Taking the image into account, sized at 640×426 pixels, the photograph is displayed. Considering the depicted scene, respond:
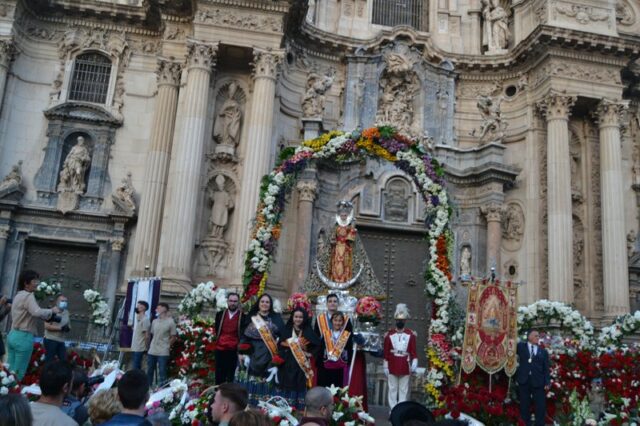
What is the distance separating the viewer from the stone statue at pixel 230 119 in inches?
757

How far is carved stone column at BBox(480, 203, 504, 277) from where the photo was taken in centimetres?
2092

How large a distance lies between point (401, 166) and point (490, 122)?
9195mm

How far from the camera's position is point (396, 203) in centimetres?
2122

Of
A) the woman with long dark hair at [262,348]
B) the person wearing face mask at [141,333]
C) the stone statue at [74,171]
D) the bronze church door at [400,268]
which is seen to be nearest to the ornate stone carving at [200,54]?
the stone statue at [74,171]

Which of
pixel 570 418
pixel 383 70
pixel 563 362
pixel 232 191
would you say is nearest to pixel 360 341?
pixel 570 418

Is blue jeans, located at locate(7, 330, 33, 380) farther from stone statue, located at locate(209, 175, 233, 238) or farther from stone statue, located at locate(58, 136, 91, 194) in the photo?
stone statue, located at locate(58, 136, 91, 194)

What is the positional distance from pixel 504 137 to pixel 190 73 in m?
11.6

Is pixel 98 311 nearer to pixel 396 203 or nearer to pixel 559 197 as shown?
pixel 396 203

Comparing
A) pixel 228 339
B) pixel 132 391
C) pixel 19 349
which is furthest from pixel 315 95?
pixel 132 391

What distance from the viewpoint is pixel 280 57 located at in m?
18.9

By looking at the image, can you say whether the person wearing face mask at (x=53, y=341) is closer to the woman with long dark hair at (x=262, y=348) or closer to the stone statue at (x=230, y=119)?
the woman with long dark hair at (x=262, y=348)

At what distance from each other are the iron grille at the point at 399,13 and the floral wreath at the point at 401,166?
35.6 ft

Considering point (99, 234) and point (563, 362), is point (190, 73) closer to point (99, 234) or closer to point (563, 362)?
point (99, 234)

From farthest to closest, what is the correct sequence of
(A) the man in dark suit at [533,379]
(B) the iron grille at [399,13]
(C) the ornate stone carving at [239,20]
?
(B) the iron grille at [399,13]
(C) the ornate stone carving at [239,20]
(A) the man in dark suit at [533,379]
